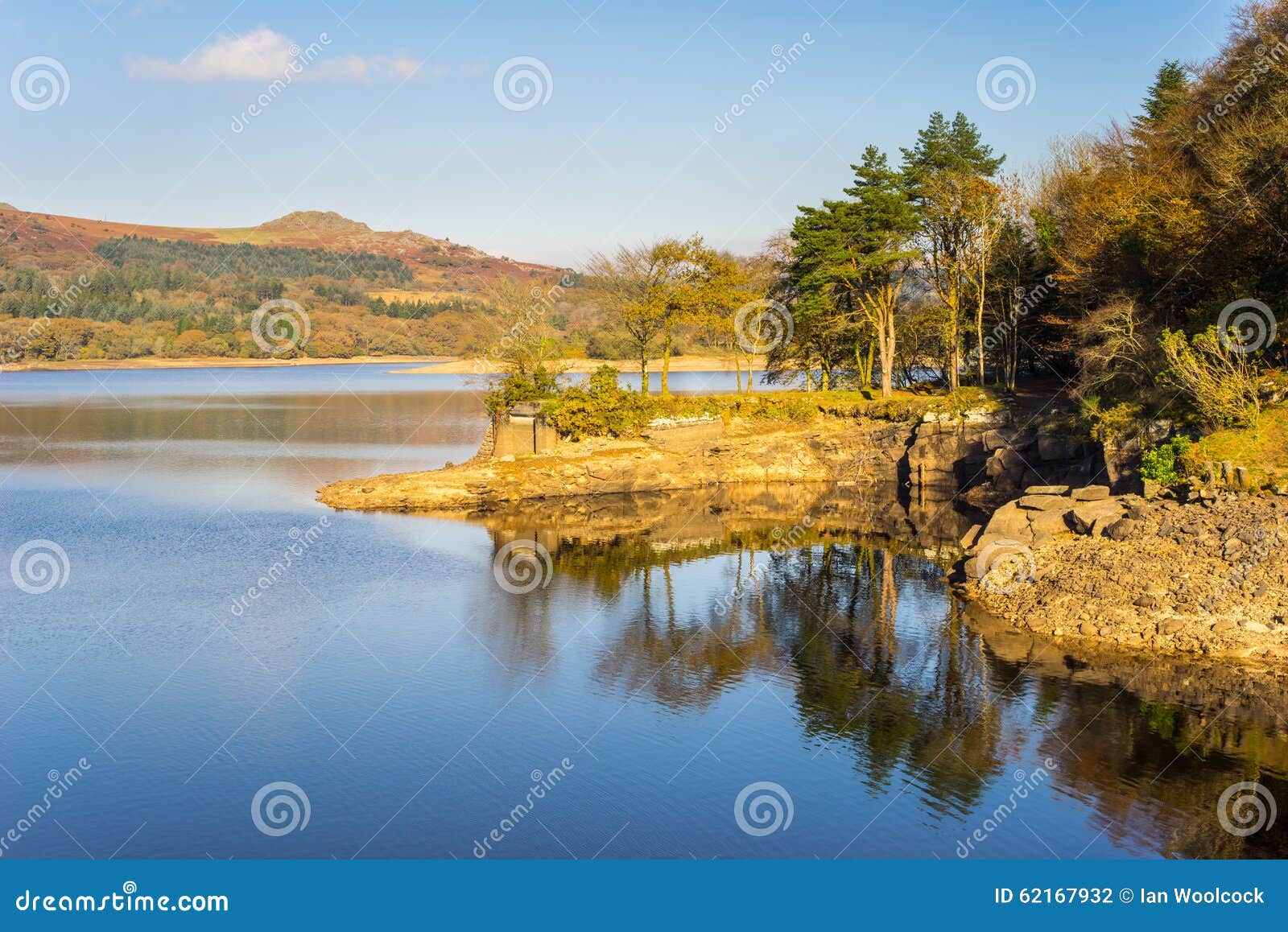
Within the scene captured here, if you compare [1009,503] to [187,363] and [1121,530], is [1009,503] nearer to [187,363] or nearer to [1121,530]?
[1121,530]

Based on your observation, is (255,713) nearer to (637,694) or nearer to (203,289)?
(637,694)

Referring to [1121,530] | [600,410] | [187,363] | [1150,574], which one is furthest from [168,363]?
[1150,574]

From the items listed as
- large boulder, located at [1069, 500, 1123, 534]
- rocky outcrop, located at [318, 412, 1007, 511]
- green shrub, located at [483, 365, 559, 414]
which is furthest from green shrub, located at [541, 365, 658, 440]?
large boulder, located at [1069, 500, 1123, 534]

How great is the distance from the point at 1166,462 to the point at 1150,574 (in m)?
5.36

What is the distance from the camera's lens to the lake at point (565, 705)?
1597cm

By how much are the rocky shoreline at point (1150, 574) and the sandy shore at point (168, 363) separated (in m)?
131

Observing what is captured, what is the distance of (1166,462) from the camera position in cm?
2877

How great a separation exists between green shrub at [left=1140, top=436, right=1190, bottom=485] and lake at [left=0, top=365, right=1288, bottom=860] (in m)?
6.53

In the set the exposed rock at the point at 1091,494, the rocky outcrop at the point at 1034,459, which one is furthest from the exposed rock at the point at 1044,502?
the rocky outcrop at the point at 1034,459

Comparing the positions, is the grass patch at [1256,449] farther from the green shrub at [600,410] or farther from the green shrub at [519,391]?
the green shrub at [519,391]

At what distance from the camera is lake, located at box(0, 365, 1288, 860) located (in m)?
16.0

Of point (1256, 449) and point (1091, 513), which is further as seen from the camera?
point (1091, 513)

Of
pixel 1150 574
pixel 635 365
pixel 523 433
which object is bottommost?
pixel 1150 574

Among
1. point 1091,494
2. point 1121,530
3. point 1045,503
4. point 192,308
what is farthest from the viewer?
point 192,308
